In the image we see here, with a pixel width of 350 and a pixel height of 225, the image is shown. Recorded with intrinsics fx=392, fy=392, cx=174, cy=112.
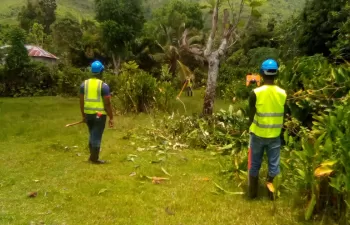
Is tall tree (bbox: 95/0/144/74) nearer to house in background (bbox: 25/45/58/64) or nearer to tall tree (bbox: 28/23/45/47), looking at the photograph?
house in background (bbox: 25/45/58/64)

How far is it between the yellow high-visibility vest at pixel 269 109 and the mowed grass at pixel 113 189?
3.27 feet

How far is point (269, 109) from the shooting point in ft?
17.5

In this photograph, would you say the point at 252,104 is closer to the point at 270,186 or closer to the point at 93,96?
the point at 270,186

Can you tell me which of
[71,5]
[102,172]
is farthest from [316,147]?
[71,5]

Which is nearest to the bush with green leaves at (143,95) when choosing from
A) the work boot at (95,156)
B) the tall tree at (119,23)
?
the work boot at (95,156)

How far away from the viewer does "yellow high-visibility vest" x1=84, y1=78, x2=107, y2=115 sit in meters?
7.35

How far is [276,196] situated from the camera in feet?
17.9

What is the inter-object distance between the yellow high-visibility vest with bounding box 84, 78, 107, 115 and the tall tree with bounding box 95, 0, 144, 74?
20.8 metres

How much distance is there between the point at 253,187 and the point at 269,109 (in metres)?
1.18

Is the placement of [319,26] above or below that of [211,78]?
above

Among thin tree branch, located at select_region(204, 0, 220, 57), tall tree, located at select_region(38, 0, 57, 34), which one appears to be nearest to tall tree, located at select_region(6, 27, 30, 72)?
thin tree branch, located at select_region(204, 0, 220, 57)

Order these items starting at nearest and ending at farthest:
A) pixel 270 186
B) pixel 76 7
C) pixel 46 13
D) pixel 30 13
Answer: pixel 270 186, pixel 30 13, pixel 46 13, pixel 76 7

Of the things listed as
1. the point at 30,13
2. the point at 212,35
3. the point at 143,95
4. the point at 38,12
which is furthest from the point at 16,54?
the point at 30,13

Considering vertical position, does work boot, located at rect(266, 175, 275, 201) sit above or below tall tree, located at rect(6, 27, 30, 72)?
below
